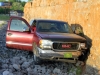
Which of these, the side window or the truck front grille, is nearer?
the truck front grille

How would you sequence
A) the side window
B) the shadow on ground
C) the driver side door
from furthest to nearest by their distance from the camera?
the side window → the driver side door → the shadow on ground

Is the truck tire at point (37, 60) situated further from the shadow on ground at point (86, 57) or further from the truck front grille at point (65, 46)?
the shadow on ground at point (86, 57)

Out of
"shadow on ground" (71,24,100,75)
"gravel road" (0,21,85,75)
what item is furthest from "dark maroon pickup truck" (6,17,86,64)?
"shadow on ground" (71,24,100,75)

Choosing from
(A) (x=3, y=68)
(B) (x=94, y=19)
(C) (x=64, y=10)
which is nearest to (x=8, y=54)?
(A) (x=3, y=68)

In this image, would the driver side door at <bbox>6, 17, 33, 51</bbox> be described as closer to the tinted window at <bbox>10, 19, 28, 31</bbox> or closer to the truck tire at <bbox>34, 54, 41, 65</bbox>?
the tinted window at <bbox>10, 19, 28, 31</bbox>

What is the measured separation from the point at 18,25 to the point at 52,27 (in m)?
1.55

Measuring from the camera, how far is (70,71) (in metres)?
9.20

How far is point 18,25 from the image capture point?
35.2 ft

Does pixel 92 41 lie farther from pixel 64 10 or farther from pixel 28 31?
pixel 64 10

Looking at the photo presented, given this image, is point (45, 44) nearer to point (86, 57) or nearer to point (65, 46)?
point (65, 46)

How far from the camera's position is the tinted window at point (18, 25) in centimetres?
1056

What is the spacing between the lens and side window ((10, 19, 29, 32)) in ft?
34.6

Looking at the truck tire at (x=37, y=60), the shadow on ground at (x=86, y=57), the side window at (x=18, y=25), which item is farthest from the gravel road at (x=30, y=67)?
the side window at (x=18, y=25)

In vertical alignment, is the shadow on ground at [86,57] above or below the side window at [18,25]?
below
